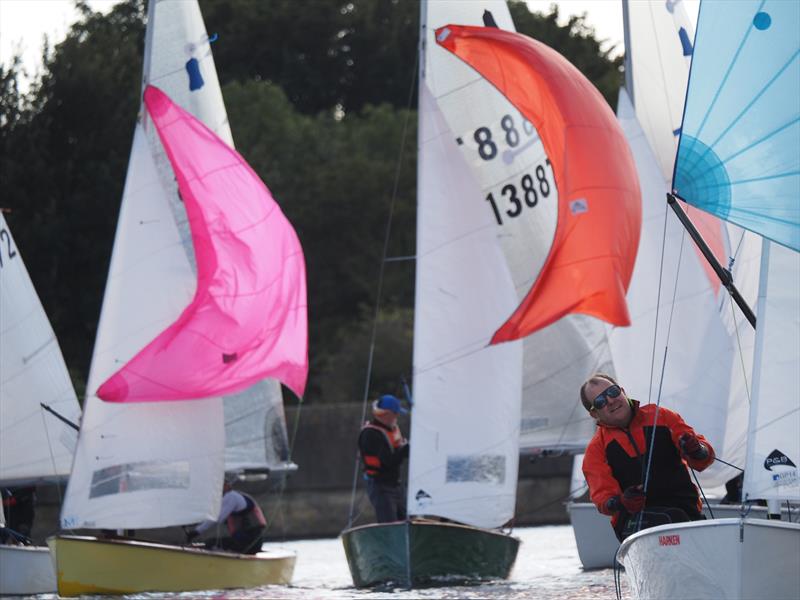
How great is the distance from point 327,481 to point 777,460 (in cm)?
1651

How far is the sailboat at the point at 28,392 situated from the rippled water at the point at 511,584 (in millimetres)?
2465

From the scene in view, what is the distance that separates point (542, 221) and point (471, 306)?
55.2 inches

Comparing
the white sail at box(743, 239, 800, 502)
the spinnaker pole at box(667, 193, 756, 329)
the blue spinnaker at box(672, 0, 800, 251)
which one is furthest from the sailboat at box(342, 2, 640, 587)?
the blue spinnaker at box(672, 0, 800, 251)

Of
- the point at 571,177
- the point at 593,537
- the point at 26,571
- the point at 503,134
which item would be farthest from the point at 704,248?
the point at 26,571

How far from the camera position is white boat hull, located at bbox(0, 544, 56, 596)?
14672 mm

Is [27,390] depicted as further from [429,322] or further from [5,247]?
[429,322]

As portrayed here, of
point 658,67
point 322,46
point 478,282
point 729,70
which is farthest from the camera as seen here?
point 322,46

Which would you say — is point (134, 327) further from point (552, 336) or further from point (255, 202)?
point (552, 336)

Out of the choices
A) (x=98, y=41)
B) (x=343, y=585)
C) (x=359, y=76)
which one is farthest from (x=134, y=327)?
(x=359, y=76)

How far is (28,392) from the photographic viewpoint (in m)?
16.4

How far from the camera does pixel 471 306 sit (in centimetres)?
1474

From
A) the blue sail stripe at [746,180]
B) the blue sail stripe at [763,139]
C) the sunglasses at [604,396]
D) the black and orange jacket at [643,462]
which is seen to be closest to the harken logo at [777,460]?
the black and orange jacket at [643,462]

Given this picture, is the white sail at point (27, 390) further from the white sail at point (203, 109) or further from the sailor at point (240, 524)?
the sailor at point (240, 524)

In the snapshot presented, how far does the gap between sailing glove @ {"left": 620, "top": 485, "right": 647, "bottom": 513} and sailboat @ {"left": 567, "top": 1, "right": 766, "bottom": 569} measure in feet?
21.3
